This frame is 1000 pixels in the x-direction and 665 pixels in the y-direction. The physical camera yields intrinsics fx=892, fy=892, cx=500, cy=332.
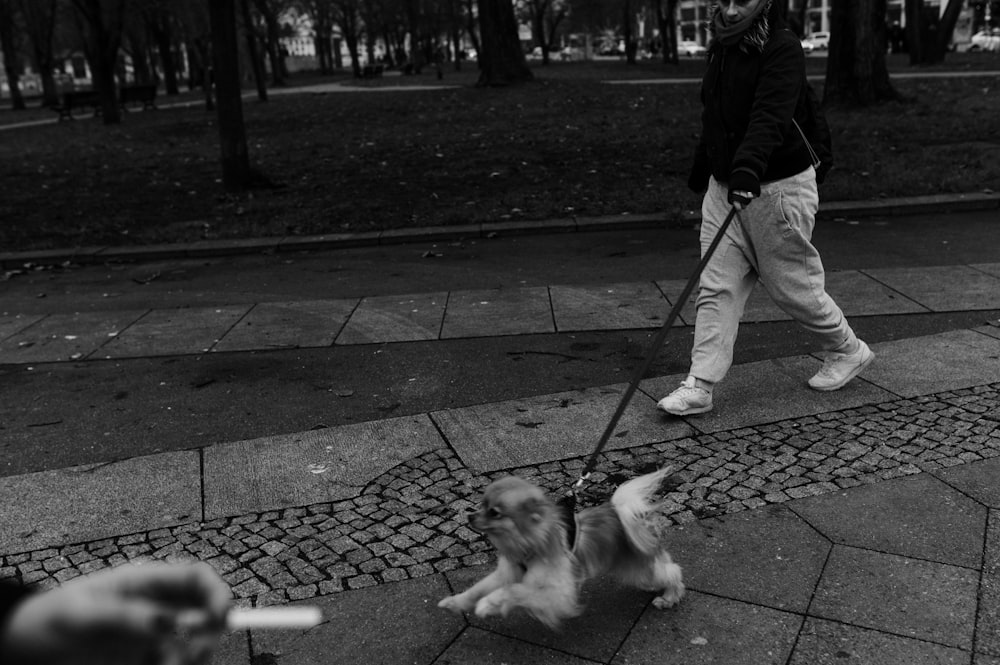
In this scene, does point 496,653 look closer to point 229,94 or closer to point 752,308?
point 752,308

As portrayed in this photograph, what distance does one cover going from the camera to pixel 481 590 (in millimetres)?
2619

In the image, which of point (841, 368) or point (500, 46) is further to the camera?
point (500, 46)

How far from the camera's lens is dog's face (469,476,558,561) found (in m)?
2.36

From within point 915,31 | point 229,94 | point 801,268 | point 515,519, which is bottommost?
point 515,519

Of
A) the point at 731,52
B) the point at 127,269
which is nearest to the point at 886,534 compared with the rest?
the point at 731,52

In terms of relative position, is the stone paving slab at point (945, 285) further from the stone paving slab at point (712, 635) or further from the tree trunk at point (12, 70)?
the tree trunk at point (12, 70)

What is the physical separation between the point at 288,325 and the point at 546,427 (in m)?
2.91

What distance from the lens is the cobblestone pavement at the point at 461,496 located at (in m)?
3.32

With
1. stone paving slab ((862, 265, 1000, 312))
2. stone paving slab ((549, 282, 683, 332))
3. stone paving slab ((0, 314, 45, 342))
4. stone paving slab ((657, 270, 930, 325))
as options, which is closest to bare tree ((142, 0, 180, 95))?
stone paving slab ((0, 314, 45, 342))

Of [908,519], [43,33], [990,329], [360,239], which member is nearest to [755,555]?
[908,519]

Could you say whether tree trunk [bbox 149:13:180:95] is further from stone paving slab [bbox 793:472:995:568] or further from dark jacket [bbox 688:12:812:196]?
stone paving slab [bbox 793:472:995:568]

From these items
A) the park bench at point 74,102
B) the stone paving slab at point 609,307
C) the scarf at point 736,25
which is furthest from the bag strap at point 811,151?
the park bench at point 74,102

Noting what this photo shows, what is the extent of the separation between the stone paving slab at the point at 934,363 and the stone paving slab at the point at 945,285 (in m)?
0.69

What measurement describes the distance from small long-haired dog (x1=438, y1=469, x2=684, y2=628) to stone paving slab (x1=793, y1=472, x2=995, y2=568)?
3.01 feet
